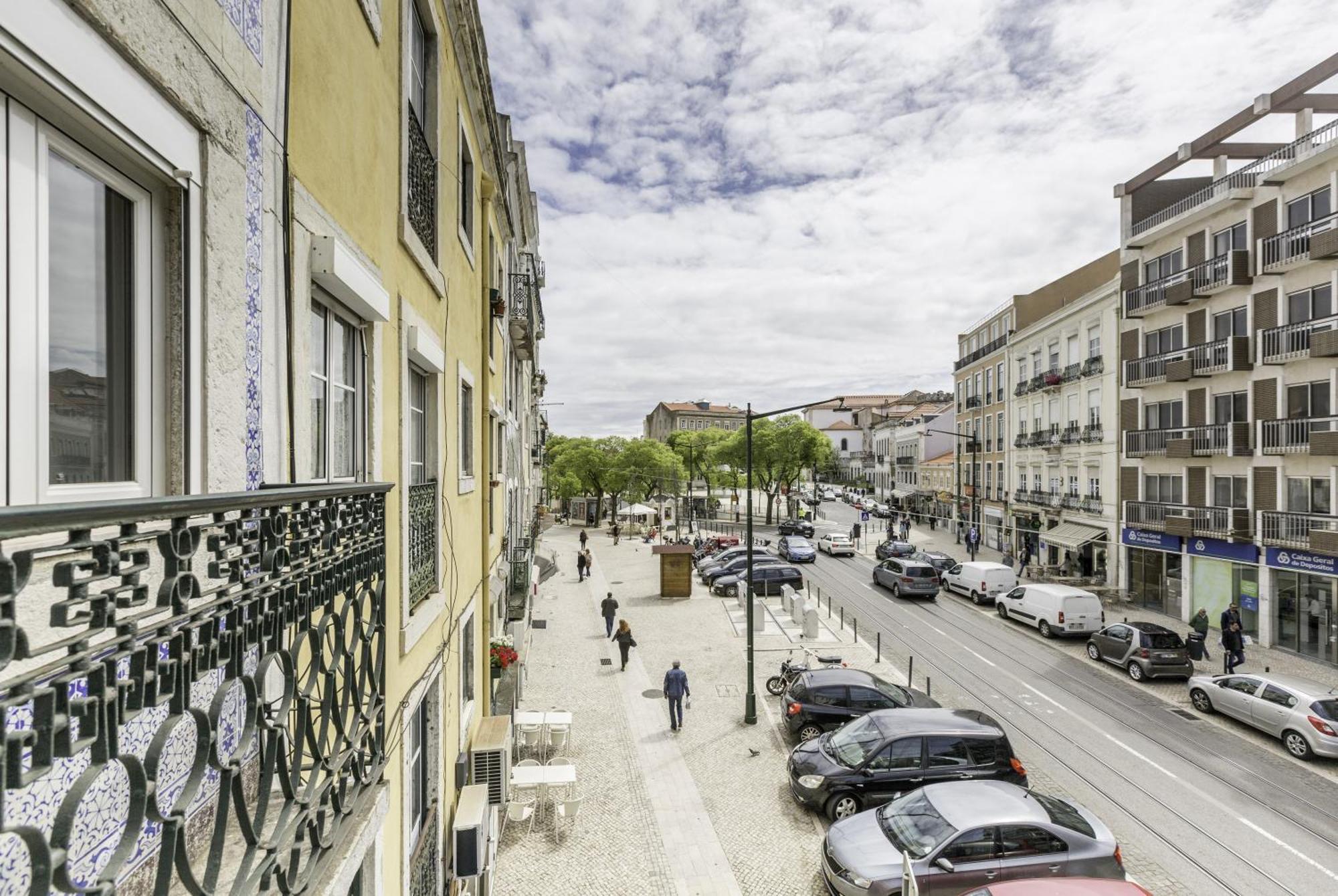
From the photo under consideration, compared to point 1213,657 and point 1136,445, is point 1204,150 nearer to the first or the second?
point 1136,445

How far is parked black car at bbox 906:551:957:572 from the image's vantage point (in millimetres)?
32188

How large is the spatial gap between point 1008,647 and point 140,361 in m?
23.4

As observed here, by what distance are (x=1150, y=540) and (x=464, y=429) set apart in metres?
27.8

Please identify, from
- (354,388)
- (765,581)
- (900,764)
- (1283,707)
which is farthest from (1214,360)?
(354,388)

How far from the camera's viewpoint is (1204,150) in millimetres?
23969

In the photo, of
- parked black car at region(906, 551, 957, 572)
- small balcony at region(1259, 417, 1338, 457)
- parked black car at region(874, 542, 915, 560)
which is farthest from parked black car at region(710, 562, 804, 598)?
small balcony at region(1259, 417, 1338, 457)

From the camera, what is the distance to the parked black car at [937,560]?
106ft

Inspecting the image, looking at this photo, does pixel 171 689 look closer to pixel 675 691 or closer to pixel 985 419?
pixel 675 691

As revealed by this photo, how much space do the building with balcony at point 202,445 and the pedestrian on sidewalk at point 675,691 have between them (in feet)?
31.5

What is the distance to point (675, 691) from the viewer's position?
46.7ft

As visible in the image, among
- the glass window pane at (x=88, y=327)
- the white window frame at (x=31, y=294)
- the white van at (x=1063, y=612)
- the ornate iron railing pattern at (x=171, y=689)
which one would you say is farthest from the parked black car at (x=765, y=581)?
the white window frame at (x=31, y=294)

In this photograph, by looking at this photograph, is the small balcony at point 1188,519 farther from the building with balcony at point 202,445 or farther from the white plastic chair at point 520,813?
the building with balcony at point 202,445

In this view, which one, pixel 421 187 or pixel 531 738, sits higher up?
pixel 421 187

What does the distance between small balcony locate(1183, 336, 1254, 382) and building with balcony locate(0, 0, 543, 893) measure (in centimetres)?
2655
